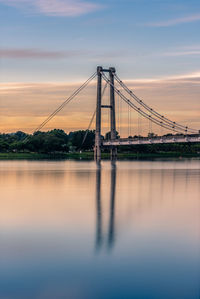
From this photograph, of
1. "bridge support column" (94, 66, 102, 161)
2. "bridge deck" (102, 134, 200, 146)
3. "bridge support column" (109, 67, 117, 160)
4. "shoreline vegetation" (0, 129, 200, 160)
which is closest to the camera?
"bridge deck" (102, 134, 200, 146)

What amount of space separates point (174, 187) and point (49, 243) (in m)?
17.3

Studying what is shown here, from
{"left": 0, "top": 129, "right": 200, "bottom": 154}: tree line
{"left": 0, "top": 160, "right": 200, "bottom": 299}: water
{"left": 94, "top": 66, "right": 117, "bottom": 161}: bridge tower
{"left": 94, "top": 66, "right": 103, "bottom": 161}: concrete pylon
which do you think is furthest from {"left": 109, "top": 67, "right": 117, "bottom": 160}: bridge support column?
{"left": 0, "top": 160, "right": 200, "bottom": 299}: water

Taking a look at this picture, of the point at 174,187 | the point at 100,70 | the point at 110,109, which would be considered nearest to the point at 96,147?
the point at 110,109

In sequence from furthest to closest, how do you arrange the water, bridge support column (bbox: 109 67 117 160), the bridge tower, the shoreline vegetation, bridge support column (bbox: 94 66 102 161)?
the shoreline vegetation → bridge support column (bbox: 109 67 117 160) → the bridge tower → bridge support column (bbox: 94 66 102 161) → the water

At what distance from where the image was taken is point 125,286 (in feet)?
25.0

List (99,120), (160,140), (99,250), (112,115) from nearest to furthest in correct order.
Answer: (99,250)
(160,140)
(99,120)
(112,115)

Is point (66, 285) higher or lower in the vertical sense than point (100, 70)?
lower

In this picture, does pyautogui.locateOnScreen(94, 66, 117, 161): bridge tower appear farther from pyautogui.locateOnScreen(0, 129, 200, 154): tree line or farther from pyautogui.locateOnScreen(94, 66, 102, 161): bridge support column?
pyautogui.locateOnScreen(0, 129, 200, 154): tree line

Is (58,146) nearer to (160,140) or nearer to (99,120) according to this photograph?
(99,120)

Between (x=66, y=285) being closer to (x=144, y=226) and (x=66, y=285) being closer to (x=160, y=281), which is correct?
(x=160, y=281)

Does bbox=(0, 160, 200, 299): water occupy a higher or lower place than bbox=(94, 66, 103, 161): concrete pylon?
lower

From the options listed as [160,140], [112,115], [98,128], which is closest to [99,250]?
[160,140]

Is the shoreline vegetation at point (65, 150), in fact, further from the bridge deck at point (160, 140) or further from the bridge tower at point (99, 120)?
the bridge deck at point (160, 140)

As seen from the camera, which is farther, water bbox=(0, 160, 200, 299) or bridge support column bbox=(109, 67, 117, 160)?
bridge support column bbox=(109, 67, 117, 160)
